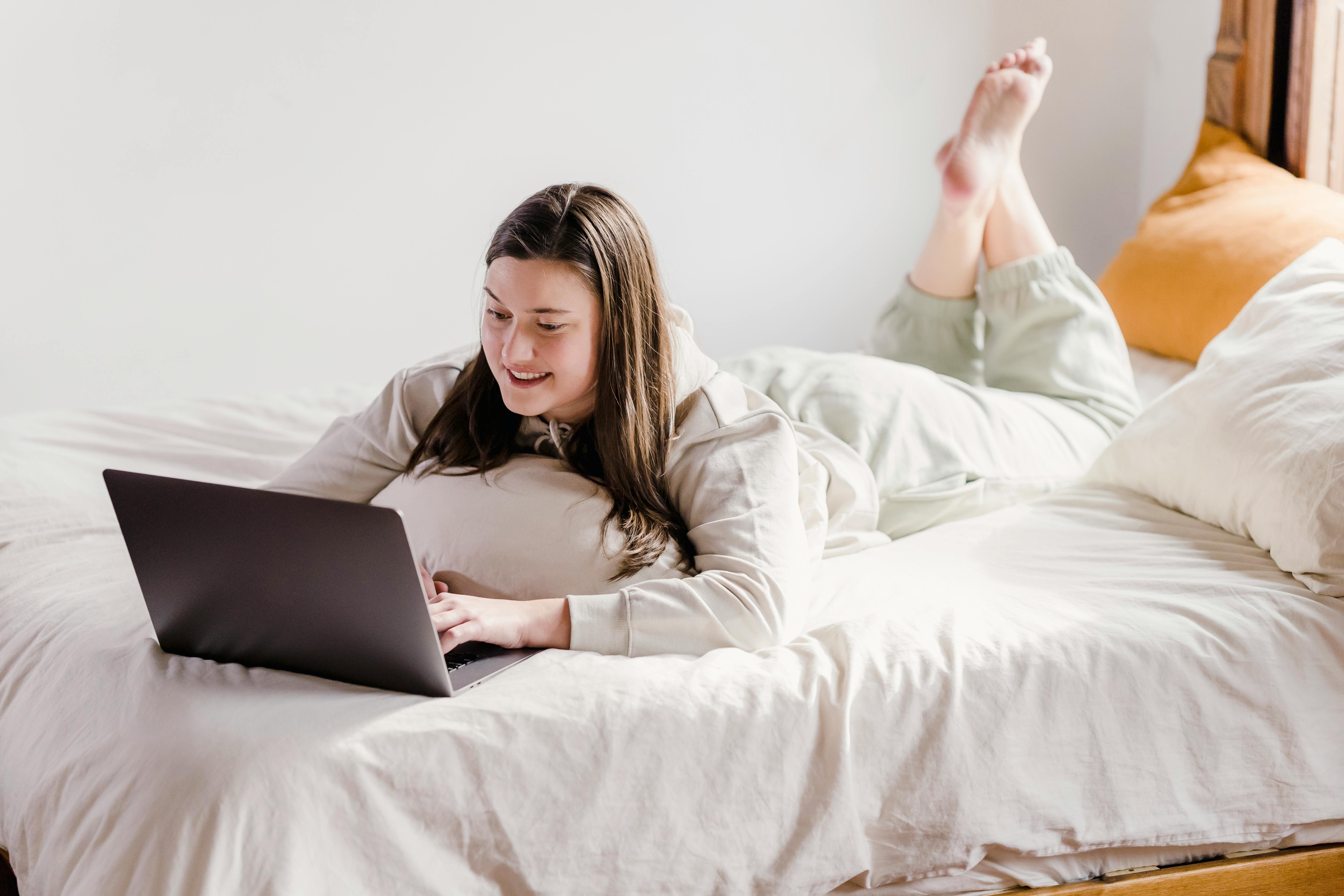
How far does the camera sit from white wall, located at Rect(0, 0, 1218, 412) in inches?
88.9

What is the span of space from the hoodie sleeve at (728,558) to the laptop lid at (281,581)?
0.19 metres

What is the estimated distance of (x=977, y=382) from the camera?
1.95m

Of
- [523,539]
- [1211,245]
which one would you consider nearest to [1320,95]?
[1211,245]

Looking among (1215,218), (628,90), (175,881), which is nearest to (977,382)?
(1215,218)

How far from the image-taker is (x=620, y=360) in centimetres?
115

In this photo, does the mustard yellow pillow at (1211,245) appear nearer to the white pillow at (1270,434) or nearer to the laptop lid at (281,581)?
the white pillow at (1270,434)

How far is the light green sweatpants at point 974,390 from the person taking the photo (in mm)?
1517

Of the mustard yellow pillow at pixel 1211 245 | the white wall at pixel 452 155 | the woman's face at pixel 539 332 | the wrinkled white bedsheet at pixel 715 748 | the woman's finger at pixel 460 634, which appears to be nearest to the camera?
the wrinkled white bedsheet at pixel 715 748

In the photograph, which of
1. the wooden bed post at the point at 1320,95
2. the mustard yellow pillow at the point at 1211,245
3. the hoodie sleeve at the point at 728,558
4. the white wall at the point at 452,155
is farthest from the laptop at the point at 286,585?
the wooden bed post at the point at 1320,95

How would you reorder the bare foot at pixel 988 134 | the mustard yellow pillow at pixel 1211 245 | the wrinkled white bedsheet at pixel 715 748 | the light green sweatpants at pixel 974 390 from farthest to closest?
the bare foot at pixel 988 134 → the mustard yellow pillow at pixel 1211 245 → the light green sweatpants at pixel 974 390 → the wrinkled white bedsheet at pixel 715 748

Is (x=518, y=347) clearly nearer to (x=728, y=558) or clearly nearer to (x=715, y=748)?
(x=728, y=558)

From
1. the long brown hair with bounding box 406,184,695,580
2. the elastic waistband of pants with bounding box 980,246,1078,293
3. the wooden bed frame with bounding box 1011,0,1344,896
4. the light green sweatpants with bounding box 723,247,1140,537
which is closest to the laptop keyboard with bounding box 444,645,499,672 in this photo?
the long brown hair with bounding box 406,184,695,580

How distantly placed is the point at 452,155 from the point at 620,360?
1.45m

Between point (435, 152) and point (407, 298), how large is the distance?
318 mm
